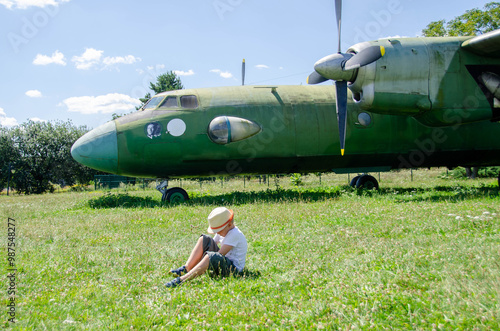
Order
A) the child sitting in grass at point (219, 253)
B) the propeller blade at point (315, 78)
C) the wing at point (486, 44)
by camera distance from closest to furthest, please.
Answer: the child sitting in grass at point (219, 253)
the wing at point (486, 44)
the propeller blade at point (315, 78)

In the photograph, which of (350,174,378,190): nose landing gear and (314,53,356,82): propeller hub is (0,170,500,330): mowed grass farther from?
(350,174,378,190): nose landing gear

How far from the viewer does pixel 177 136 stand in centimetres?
1416

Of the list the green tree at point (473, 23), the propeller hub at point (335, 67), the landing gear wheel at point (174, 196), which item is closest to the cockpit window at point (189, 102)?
the landing gear wheel at point (174, 196)

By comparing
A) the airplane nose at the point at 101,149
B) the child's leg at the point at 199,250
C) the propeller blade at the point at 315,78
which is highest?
the propeller blade at the point at 315,78

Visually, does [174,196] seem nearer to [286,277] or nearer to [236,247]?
[236,247]

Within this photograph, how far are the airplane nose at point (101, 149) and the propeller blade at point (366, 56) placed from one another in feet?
29.1

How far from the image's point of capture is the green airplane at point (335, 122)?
12336mm

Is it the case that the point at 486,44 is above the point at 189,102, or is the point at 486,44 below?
above

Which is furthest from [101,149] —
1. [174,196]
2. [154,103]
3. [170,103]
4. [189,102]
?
[189,102]

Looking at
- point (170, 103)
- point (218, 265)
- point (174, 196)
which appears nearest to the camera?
point (218, 265)

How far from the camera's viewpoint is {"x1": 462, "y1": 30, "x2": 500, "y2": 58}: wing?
11.9 metres

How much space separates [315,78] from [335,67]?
177 centimetres

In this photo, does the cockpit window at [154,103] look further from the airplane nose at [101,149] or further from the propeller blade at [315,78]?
the propeller blade at [315,78]

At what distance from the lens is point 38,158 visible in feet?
146
